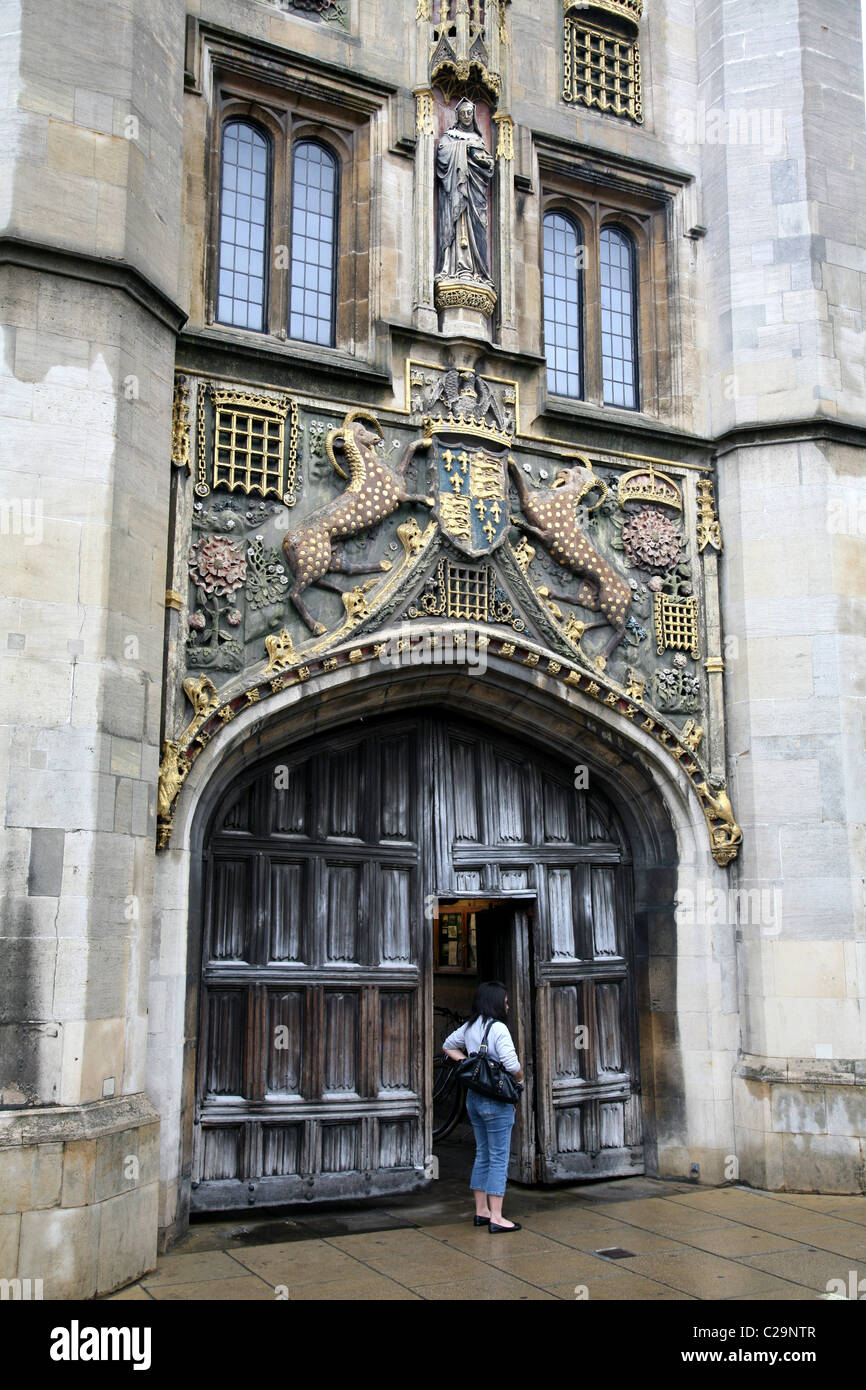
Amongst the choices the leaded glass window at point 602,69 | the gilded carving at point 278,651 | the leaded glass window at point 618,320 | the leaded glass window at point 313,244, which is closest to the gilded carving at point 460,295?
the leaded glass window at point 313,244

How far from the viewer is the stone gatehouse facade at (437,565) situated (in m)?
8.19

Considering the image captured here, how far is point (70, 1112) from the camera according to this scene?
7.23 meters

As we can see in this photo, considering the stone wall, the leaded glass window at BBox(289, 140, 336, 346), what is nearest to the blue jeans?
the stone wall

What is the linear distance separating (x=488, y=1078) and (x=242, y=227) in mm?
7021

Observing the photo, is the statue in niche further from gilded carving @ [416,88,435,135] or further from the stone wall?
the stone wall

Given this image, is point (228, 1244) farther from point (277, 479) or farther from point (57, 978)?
point (277, 479)

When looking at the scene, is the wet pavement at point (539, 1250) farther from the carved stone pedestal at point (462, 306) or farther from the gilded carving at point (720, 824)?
the carved stone pedestal at point (462, 306)

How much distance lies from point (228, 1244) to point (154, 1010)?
5.43ft

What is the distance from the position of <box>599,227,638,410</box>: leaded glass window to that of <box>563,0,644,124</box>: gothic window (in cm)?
121

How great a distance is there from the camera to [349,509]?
973 cm

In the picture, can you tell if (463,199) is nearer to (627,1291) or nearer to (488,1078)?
(488,1078)

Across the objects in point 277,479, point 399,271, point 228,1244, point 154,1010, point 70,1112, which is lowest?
point 228,1244

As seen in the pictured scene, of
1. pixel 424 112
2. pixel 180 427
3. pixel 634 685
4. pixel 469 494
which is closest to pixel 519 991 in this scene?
pixel 634 685
